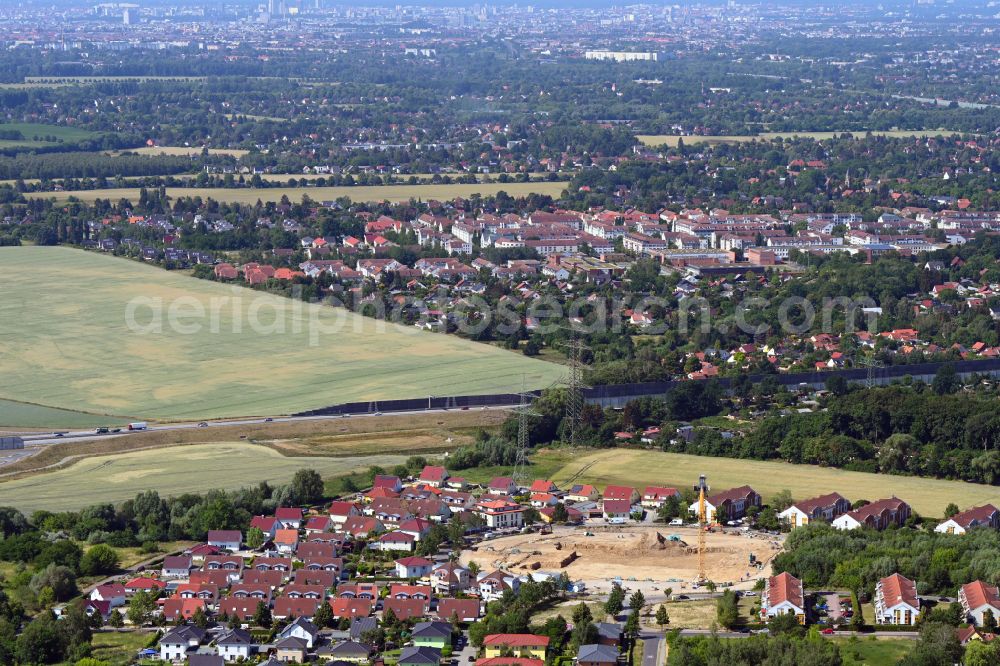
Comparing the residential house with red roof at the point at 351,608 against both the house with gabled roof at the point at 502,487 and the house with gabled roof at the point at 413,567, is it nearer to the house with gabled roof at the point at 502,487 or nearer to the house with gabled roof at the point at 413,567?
the house with gabled roof at the point at 413,567

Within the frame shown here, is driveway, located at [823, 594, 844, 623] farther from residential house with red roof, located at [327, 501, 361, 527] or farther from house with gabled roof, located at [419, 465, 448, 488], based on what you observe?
house with gabled roof, located at [419, 465, 448, 488]

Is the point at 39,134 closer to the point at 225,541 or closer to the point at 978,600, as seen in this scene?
the point at 225,541

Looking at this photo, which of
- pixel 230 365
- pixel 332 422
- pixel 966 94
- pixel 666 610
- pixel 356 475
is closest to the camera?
pixel 666 610

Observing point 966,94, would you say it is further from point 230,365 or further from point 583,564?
point 583,564

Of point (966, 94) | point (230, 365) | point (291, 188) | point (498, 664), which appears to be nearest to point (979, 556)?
point (498, 664)

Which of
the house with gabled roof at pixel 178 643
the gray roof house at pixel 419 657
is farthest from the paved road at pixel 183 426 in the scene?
the gray roof house at pixel 419 657

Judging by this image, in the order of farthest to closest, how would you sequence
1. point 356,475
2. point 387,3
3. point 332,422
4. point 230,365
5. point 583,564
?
point 387,3, point 230,365, point 332,422, point 356,475, point 583,564
